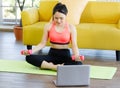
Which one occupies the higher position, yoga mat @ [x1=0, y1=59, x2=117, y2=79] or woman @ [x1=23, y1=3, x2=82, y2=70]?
woman @ [x1=23, y1=3, x2=82, y2=70]

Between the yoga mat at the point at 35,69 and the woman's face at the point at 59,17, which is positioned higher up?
the woman's face at the point at 59,17

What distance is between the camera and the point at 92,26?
379 centimetres

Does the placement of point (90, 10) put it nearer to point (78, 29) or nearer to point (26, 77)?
point (78, 29)

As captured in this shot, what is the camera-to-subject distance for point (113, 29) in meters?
3.64

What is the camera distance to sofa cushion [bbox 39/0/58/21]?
4301mm

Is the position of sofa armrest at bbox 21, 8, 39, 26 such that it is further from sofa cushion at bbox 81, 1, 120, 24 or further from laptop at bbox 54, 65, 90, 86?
laptop at bbox 54, 65, 90, 86

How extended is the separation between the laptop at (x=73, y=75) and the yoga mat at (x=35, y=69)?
324 millimetres

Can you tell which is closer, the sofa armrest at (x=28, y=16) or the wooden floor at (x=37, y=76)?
the wooden floor at (x=37, y=76)

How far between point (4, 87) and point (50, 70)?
25.7 inches

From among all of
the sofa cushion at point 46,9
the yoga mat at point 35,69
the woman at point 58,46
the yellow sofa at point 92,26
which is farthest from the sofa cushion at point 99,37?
the sofa cushion at point 46,9

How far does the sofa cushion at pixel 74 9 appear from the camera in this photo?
13.0 ft

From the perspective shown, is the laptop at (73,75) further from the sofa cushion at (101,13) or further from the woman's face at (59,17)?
the sofa cushion at (101,13)

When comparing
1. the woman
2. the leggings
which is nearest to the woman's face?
the woman

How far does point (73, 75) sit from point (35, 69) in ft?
2.23
